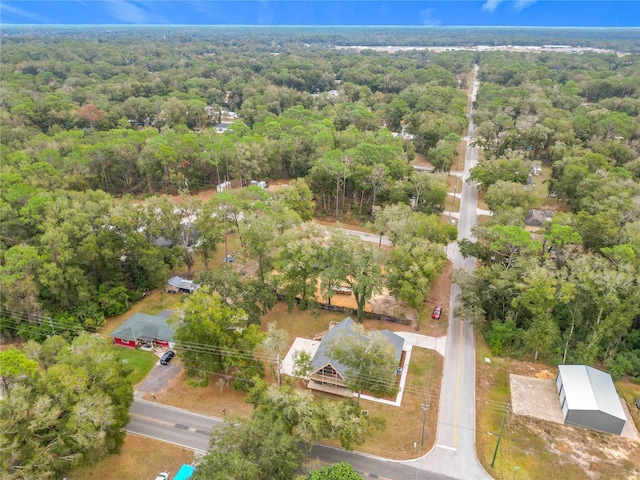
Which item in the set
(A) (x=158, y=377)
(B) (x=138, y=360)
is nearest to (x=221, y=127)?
(B) (x=138, y=360)

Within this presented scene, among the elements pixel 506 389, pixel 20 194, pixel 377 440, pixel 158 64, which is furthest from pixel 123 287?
pixel 158 64

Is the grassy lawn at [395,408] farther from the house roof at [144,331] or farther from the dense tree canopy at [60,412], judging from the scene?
the dense tree canopy at [60,412]

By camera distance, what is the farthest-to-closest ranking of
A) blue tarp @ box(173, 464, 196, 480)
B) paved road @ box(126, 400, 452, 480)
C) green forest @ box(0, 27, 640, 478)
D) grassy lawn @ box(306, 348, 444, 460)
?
1. grassy lawn @ box(306, 348, 444, 460)
2. paved road @ box(126, 400, 452, 480)
3. green forest @ box(0, 27, 640, 478)
4. blue tarp @ box(173, 464, 196, 480)

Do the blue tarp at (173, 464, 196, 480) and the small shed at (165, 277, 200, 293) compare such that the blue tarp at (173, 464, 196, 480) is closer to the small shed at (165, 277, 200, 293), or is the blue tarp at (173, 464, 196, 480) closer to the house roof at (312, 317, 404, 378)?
the house roof at (312, 317, 404, 378)

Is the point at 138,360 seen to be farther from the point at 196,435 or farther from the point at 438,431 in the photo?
the point at 438,431

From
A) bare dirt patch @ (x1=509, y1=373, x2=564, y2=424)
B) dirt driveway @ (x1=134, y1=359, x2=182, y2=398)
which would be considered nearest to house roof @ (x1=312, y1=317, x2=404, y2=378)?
bare dirt patch @ (x1=509, y1=373, x2=564, y2=424)

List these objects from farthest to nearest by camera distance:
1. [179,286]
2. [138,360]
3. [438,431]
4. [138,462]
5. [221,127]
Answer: [221,127] < [179,286] < [138,360] < [438,431] < [138,462]
